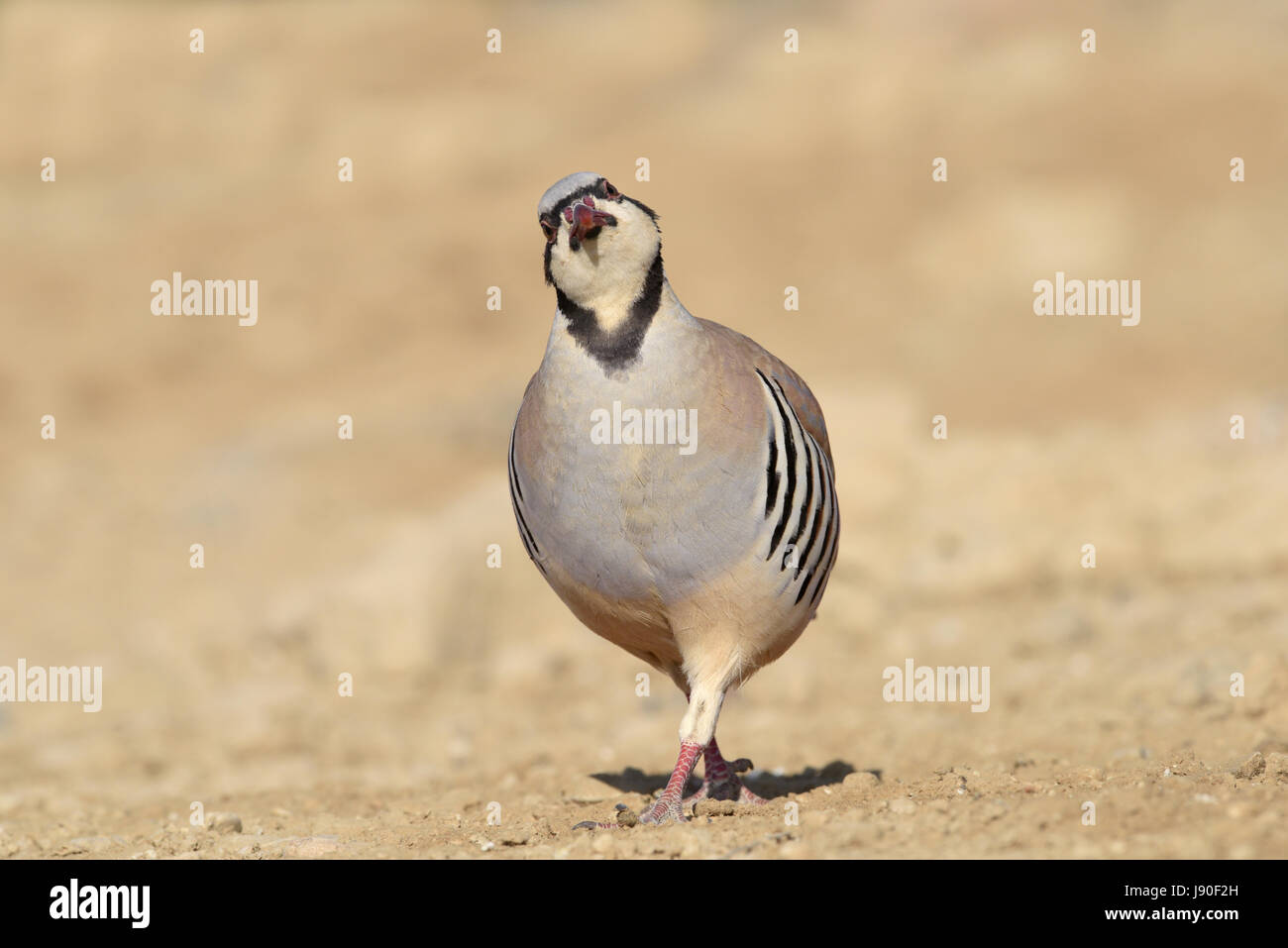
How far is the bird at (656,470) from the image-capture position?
551 cm

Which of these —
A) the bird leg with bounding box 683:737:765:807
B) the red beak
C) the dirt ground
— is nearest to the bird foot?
the bird leg with bounding box 683:737:765:807

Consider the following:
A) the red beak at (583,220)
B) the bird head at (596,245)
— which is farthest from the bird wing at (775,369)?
the red beak at (583,220)

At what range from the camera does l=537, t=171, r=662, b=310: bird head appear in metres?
5.44

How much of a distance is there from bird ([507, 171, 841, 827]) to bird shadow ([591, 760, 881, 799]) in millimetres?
1094

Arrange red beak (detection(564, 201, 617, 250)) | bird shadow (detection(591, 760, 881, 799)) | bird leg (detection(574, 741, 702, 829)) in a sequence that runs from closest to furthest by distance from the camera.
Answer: red beak (detection(564, 201, 617, 250)) < bird leg (detection(574, 741, 702, 829)) < bird shadow (detection(591, 760, 881, 799))

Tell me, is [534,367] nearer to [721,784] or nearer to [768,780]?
[768,780]

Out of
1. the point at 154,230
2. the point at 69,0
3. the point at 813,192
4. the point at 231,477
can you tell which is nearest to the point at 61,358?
the point at 154,230

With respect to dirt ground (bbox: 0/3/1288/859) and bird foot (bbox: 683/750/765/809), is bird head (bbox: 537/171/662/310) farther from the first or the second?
bird foot (bbox: 683/750/765/809)

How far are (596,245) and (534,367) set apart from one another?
50.1 feet

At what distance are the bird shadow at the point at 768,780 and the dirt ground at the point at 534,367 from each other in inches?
2.2

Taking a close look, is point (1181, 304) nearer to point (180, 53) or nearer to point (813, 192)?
point (813, 192)

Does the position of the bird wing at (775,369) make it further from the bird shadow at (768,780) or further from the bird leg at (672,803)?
the bird shadow at (768,780)

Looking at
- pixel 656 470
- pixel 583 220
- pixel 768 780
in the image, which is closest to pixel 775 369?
pixel 656 470

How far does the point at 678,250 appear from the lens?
25703 millimetres
